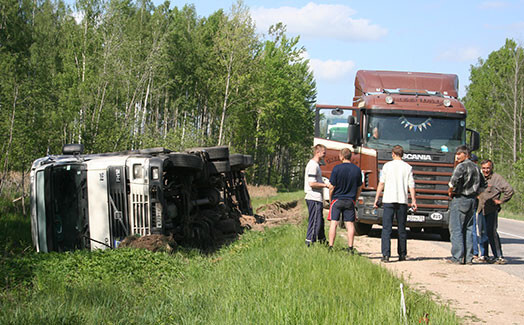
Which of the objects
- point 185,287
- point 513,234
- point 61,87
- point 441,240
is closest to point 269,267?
point 185,287

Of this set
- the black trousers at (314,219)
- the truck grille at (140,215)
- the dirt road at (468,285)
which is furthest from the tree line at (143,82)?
the dirt road at (468,285)

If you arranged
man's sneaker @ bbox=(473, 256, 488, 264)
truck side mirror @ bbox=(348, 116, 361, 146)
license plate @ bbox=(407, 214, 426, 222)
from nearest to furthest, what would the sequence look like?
man's sneaker @ bbox=(473, 256, 488, 264) → license plate @ bbox=(407, 214, 426, 222) → truck side mirror @ bbox=(348, 116, 361, 146)

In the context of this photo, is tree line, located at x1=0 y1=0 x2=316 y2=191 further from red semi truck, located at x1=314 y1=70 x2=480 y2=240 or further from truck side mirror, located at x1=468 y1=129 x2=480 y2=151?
truck side mirror, located at x1=468 y1=129 x2=480 y2=151

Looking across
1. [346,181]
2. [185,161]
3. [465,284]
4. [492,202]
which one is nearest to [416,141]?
[492,202]

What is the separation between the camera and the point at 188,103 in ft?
170

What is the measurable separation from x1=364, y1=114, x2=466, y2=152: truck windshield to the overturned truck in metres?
4.43

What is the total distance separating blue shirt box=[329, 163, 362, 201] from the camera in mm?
10766

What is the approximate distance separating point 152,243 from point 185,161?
2.28 metres

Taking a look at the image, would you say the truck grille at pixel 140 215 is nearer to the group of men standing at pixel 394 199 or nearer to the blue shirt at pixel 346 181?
the group of men standing at pixel 394 199

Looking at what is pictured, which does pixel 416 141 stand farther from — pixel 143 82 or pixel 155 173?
pixel 143 82

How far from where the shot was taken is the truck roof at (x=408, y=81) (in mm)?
15953

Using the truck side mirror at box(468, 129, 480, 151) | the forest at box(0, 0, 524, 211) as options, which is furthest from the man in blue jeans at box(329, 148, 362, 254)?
the forest at box(0, 0, 524, 211)

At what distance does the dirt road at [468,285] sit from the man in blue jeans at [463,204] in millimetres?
274

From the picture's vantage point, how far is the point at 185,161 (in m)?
13.0
